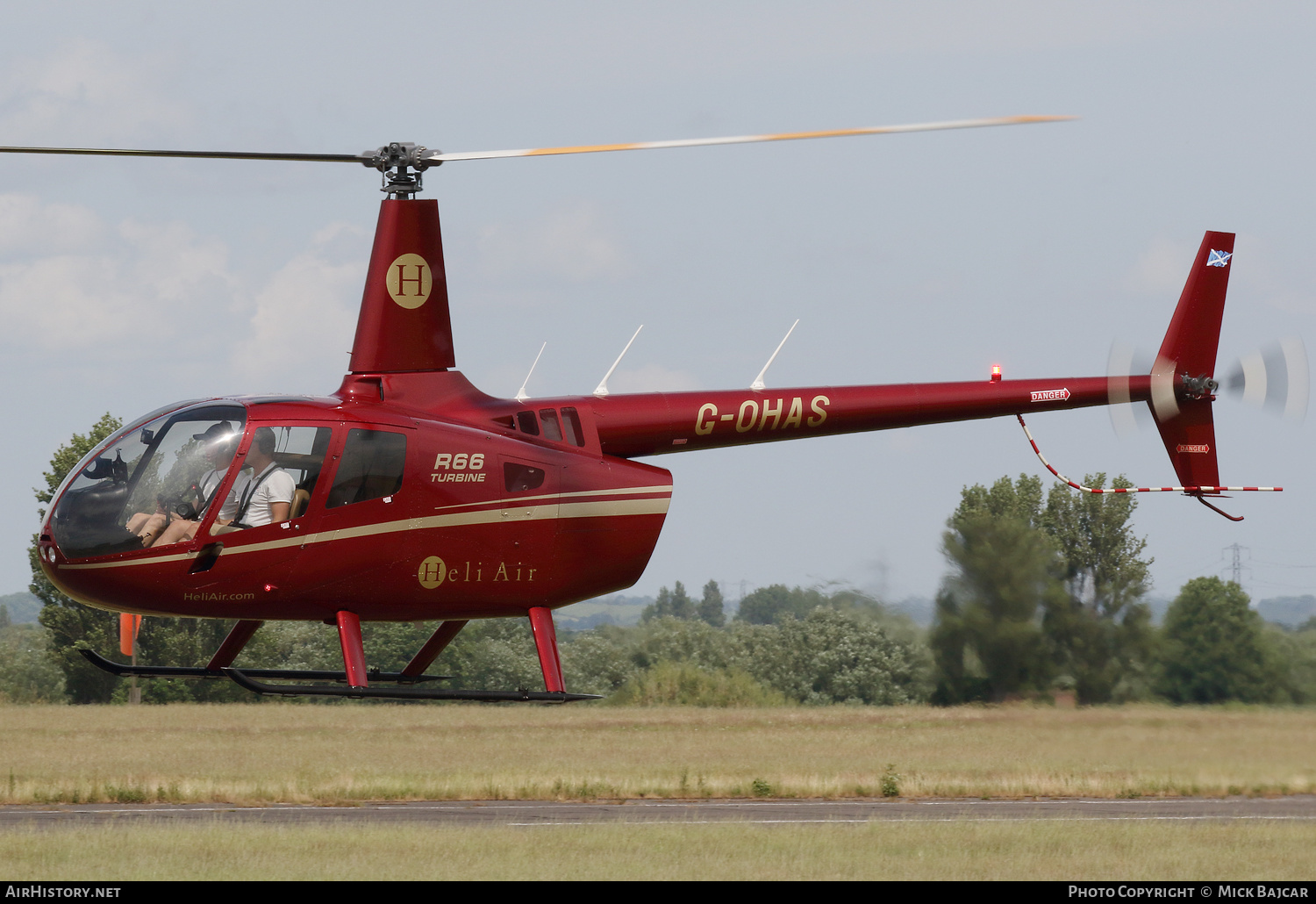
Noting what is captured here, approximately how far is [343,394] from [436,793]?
22.1 meters

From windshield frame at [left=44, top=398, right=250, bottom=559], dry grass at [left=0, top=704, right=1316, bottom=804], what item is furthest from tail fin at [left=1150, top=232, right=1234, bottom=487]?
windshield frame at [left=44, top=398, right=250, bottom=559]

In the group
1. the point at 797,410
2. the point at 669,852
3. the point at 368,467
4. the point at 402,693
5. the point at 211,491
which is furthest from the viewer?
the point at 669,852

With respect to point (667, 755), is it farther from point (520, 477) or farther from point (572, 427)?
point (520, 477)

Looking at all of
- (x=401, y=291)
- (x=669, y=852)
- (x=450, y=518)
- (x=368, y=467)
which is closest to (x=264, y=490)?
(x=368, y=467)

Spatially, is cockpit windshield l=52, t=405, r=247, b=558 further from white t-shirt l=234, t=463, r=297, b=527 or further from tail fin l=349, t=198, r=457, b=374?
tail fin l=349, t=198, r=457, b=374

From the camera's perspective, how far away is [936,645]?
23.5m

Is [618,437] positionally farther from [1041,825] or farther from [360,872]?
[1041,825]

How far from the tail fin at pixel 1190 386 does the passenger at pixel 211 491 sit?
415 inches

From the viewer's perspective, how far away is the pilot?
11.2m

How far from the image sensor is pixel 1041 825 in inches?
1032

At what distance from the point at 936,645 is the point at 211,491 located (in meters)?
15.0

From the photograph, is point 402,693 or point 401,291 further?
point 401,291

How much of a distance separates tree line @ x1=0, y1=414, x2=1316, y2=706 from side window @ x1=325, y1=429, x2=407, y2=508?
4.20 meters

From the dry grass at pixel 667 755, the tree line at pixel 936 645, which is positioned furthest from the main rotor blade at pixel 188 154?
the dry grass at pixel 667 755
